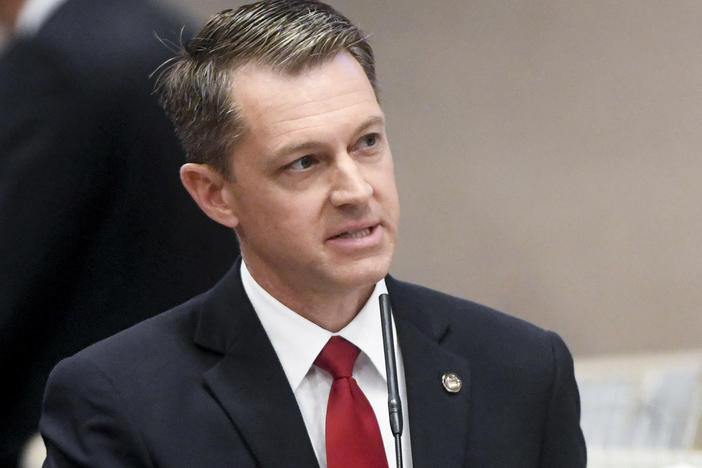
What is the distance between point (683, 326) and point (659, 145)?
78 centimetres

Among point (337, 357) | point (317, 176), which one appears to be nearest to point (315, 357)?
point (337, 357)

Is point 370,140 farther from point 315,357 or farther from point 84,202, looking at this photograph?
point 84,202

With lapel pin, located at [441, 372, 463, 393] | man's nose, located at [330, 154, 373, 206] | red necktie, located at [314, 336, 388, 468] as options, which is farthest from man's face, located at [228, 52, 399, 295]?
lapel pin, located at [441, 372, 463, 393]

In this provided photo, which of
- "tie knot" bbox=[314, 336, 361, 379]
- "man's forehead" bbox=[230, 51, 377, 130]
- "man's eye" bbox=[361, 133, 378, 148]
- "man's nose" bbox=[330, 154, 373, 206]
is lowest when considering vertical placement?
"tie knot" bbox=[314, 336, 361, 379]

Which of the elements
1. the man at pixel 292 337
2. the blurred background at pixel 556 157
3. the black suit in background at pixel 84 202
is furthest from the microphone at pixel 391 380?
the blurred background at pixel 556 157

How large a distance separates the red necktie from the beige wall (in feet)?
12.4

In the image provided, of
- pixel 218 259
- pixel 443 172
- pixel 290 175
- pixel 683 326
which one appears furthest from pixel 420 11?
pixel 290 175

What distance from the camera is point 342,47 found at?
7.00 ft

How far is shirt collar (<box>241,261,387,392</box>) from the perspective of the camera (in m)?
2.13

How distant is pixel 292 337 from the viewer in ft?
7.05

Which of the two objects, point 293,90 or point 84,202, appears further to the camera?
point 84,202

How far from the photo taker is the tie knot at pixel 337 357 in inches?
83.8

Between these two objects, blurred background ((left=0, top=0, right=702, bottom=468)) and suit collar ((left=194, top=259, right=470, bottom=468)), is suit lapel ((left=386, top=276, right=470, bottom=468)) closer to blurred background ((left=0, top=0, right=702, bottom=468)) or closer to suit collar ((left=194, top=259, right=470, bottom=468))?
suit collar ((left=194, top=259, right=470, bottom=468))

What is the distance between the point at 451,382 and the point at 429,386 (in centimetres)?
4
